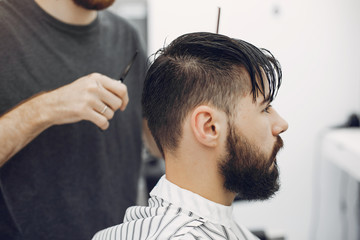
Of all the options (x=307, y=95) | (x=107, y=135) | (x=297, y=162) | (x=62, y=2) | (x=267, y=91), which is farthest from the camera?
(x=297, y=162)

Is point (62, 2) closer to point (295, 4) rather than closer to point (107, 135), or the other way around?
point (107, 135)

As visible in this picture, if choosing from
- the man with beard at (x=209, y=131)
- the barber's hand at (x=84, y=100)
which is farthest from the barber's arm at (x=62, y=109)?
the man with beard at (x=209, y=131)

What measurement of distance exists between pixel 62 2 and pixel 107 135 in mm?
493

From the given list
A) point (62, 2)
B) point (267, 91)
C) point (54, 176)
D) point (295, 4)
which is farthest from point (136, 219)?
point (295, 4)

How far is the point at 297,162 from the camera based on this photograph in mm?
2293

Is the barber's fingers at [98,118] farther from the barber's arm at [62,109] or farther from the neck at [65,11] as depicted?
the neck at [65,11]

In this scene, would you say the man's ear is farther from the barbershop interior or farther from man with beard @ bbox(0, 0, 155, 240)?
the barbershop interior

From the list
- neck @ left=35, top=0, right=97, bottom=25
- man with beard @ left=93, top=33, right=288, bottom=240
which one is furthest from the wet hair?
neck @ left=35, top=0, right=97, bottom=25

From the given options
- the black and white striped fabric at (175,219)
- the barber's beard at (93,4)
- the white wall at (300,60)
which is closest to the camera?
the black and white striped fabric at (175,219)

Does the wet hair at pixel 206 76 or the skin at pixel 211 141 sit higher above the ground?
the wet hair at pixel 206 76

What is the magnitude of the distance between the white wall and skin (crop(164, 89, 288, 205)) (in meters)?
1.14

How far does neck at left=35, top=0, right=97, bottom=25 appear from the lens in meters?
1.08

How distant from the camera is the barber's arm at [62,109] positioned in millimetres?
872

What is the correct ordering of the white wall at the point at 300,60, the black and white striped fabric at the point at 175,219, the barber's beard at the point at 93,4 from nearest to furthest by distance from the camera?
the black and white striped fabric at the point at 175,219 < the barber's beard at the point at 93,4 < the white wall at the point at 300,60
